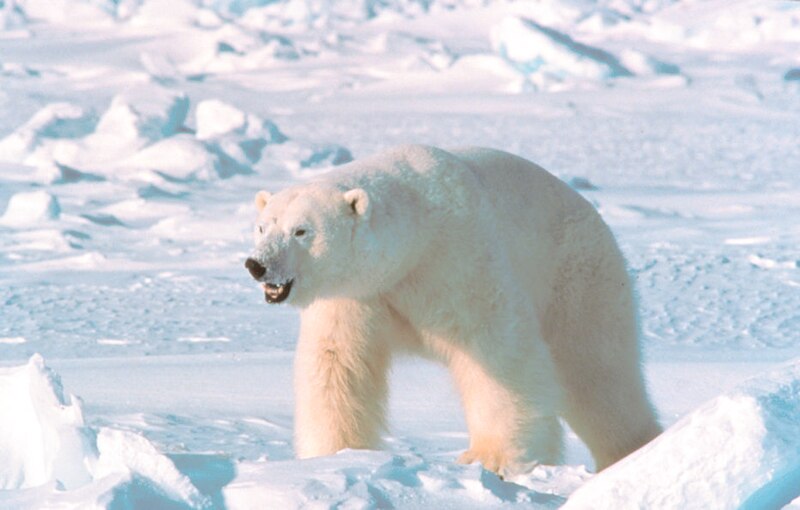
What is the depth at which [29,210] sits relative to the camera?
9414mm

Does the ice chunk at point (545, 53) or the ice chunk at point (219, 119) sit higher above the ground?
the ice chunk at point (545, 53)

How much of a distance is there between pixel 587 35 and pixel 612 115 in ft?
20.7

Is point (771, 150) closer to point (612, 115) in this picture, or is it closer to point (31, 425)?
point (612, 115)

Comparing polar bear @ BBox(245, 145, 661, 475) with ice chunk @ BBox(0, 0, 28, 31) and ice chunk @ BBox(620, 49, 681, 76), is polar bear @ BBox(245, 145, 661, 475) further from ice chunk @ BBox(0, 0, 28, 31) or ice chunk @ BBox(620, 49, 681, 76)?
ice chunk @ BBox(0, 0, 28, 31)

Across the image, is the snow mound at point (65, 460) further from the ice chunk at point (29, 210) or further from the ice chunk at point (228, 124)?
the ice chunk at point (228, 124)

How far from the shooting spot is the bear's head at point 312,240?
7.77 feet

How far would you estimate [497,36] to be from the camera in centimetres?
1873

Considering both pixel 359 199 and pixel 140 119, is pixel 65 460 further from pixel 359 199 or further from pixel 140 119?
pixel 140 119

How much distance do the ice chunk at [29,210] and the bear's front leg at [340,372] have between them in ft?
23.3

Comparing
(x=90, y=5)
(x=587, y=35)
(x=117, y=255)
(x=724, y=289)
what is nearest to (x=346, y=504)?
(x=724, y=289)

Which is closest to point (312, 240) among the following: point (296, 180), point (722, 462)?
point (722, 462)

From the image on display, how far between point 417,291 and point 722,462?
1.06 m

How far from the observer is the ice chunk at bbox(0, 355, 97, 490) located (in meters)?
2.60

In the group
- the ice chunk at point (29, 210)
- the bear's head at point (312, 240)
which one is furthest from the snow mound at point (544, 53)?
the bear's head at point (312, 240)
